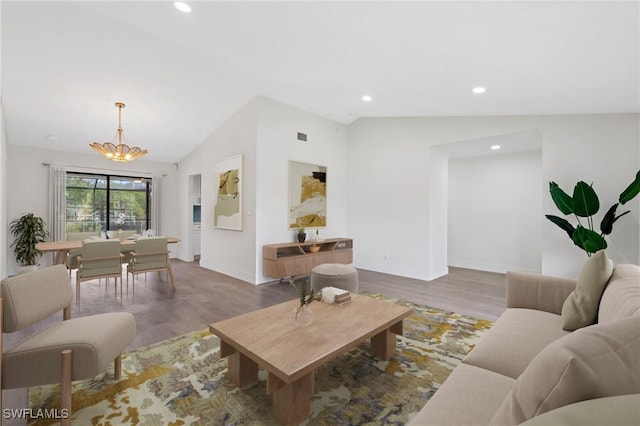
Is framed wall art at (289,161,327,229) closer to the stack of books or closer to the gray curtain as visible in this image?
the stack of books

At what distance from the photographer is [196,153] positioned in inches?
257

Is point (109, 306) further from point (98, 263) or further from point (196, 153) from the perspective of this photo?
point (196, 153)

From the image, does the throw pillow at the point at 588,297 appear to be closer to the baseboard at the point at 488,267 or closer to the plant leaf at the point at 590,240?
the plant leaf at the point at 590,240

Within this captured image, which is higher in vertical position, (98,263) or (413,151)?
(413,151)

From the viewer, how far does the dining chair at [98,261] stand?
11.9 ft

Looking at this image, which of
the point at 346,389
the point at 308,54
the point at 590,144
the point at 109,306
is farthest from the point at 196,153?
the point at 590,144

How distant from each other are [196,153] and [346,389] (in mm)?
6031

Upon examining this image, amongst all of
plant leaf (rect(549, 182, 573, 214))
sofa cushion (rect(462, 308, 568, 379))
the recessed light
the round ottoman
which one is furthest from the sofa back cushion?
the recessed light

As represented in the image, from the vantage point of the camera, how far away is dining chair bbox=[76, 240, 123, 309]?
3.61 metres

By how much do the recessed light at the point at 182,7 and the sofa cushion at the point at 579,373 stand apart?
3351 mm

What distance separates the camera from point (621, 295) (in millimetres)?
1486

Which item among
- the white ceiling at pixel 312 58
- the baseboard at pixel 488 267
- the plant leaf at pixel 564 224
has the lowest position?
the baseboard at pixel 488 267

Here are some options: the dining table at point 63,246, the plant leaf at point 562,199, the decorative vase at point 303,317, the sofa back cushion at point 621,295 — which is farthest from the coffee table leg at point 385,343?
the dining table at point 63,246

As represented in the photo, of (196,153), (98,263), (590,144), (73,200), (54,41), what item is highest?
(54,41)
